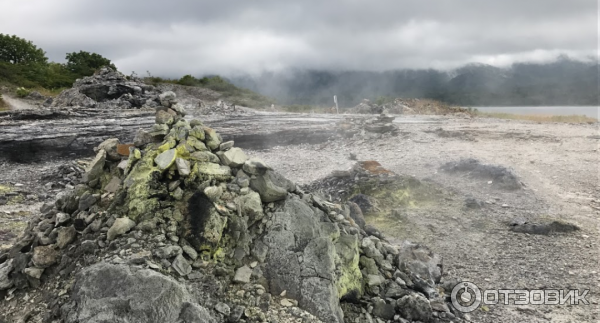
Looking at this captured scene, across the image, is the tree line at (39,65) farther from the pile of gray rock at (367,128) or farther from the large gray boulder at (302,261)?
the large gray boulder at (302,261)

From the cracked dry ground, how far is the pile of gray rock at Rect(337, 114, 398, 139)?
0.70 meters

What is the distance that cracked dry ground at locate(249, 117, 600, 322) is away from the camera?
6.02 m

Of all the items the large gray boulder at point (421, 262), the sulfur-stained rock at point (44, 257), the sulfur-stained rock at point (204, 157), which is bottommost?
the large gray boulder at point (421, 262)

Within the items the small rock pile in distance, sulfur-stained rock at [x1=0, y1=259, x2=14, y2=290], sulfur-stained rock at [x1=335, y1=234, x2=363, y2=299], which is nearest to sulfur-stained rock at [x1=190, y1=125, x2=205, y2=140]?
sulfur-stained rock at [x1=335, y1=234, x2=363, y2=299]

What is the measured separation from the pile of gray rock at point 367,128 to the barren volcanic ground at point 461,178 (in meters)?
0.46

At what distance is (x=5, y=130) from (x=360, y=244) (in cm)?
1351

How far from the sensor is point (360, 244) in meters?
5.16

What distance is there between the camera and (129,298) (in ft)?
10.4

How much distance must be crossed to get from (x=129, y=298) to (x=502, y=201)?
9218 mm

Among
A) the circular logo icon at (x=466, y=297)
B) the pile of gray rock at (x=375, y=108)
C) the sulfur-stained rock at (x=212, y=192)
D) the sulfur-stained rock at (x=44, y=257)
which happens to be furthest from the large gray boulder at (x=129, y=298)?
the pile of gray rock at (x=375, y=108)

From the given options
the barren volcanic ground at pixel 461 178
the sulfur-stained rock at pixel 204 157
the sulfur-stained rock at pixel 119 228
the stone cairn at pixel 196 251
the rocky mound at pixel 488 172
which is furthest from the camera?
the rocky mound at pixel 488 172

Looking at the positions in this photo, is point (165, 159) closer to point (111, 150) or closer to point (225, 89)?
point (111, 150)

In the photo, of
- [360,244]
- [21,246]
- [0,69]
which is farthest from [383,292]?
[0,69]

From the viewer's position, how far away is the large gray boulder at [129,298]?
10.2 ft
